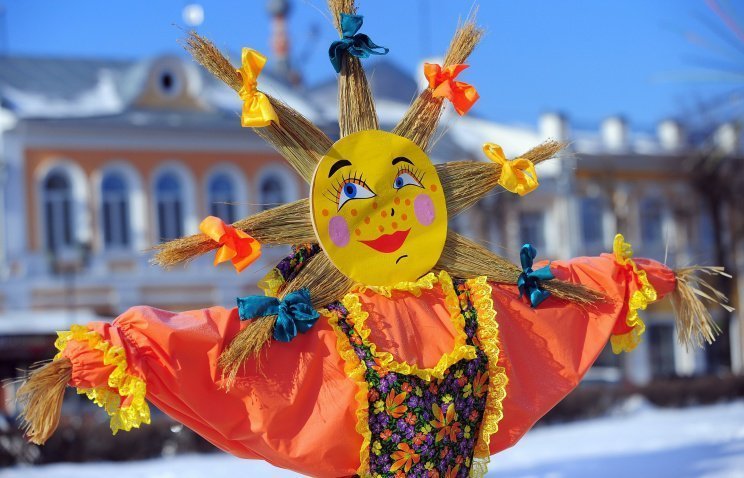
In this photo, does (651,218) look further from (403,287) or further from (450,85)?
(403,287)

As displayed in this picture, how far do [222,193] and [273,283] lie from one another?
611 inches

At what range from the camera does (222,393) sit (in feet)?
12.7

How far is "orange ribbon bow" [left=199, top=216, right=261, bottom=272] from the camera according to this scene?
3938mm

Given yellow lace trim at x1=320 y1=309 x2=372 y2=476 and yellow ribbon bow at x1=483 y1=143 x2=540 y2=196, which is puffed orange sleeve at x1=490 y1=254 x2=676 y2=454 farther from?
yellow lace trim at x1=320 y1=309 x2=372 y2=476

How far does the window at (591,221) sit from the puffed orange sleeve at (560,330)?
63.2ft

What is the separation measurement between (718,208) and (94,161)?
1429 centimetres

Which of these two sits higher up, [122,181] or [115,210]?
[122,181]

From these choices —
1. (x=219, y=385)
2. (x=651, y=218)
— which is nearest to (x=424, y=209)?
(x=219, y=385)

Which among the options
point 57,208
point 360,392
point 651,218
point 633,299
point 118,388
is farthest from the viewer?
point 651,218

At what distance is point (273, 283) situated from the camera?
422 centimetres

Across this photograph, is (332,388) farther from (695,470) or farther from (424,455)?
(695,470)

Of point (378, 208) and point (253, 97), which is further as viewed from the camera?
point (378, 208)

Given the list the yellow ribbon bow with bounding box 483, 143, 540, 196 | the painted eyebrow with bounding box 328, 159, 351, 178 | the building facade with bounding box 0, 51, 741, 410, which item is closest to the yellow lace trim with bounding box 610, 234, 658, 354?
the yellow ribbon bow with bounding box 483, 143, 540, 196

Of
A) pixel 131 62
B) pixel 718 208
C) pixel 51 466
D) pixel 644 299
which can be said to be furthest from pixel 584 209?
pixel 644 299
